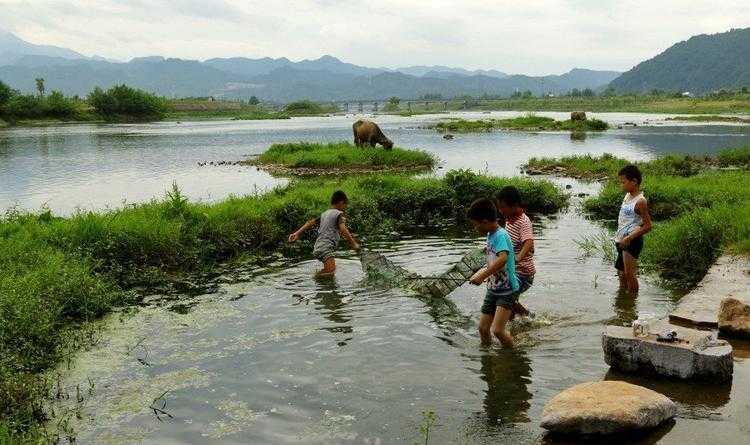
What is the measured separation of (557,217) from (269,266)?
32.1 ft

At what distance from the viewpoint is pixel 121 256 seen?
40.1ft

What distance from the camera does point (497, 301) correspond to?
7.55 metres

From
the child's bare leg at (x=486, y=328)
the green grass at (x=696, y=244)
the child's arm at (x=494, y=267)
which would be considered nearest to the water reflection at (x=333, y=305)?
the child's bare leg at (x=486, y=328)

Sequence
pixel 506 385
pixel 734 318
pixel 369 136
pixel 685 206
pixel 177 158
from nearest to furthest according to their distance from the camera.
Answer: pixel 506 385, pixel 734 318, pixel 685 206, pixel 369 136, pixel 177 158

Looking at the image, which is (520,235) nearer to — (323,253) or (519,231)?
(519,231)

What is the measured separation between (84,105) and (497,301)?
11093 centimetres

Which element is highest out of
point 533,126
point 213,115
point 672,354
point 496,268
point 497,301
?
point 213,115

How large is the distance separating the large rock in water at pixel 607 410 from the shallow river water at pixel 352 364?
17 centimetres

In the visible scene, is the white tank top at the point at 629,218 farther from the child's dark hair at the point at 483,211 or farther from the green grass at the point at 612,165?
the green grass at the point at 612,165

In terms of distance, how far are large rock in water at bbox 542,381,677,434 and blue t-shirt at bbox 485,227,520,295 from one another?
1.72m

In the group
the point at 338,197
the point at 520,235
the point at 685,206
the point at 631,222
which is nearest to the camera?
the point at 520,235

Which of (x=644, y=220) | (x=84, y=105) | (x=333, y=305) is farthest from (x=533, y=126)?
(x=84, y=105)

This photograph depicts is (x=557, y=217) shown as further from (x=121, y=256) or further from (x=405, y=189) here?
(x=121, y=256)

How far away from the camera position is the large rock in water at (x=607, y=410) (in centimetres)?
547
